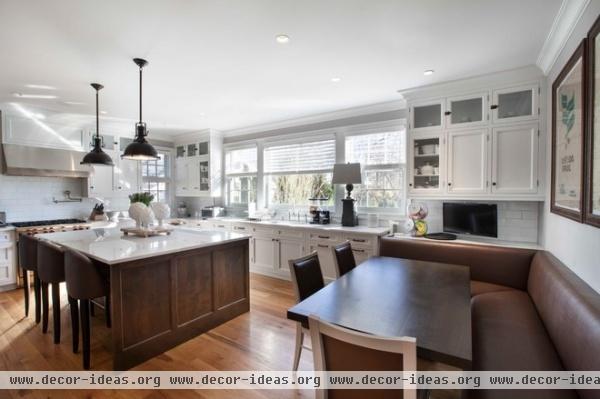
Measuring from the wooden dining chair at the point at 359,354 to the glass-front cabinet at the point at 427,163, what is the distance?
278cm

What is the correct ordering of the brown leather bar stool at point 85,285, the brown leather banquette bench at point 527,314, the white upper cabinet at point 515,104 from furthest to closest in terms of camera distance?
the white upper cabinet at point 515,104 < the brown leather bar stool at point 85,285 < the brown leather banquette bench at point 527,314

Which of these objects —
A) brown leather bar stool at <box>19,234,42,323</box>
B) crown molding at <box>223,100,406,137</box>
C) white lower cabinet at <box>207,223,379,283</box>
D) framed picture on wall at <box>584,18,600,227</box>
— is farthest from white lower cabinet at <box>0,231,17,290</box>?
framed picture on wall at <box>584,18,600,227</box>

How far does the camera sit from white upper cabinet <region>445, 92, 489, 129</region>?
311 cm

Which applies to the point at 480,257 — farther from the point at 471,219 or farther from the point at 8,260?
the point at 8,260

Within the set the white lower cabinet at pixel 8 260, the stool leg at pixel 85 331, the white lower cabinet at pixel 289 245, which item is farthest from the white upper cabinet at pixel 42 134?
the stool leg at pixel 85 331

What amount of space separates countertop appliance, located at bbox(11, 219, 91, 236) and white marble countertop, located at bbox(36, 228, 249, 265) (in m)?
1.19

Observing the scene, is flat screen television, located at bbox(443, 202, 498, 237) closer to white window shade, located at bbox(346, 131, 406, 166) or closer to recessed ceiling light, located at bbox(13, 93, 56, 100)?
white window shade, located at bbox(346, 131, 406, 166)

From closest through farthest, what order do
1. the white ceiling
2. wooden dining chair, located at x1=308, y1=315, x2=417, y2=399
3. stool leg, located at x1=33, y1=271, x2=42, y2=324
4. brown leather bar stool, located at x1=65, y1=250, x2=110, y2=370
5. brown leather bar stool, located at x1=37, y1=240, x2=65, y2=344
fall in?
wooden dining chair, located at x1=308, y1=315, x2=417, y2=399 → the white ceiling → brown leather bar stool, located at x1=65, y1=250, x2=110, y2=370 → brown leather bar stool, located at x1=37, y1=240, x2=65, y2=344 → stool leg, located at x1=33, y1=271, x2=42, y2=324

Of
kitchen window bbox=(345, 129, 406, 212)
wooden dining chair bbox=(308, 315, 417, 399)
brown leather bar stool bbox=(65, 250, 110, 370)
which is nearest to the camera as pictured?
wooden dining chair bbox=(308, 315, 417, 399)

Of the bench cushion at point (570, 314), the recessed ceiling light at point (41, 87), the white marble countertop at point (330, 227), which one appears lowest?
the bench cushion at point (570, 314)

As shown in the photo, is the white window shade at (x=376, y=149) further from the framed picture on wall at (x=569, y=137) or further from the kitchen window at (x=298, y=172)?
the framed picture on wall at (x=569, y=137)

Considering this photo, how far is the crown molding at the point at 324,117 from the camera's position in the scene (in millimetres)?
3979

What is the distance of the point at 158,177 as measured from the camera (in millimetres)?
6039

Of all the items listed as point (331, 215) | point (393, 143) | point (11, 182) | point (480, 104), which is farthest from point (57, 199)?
point (480, 104)
